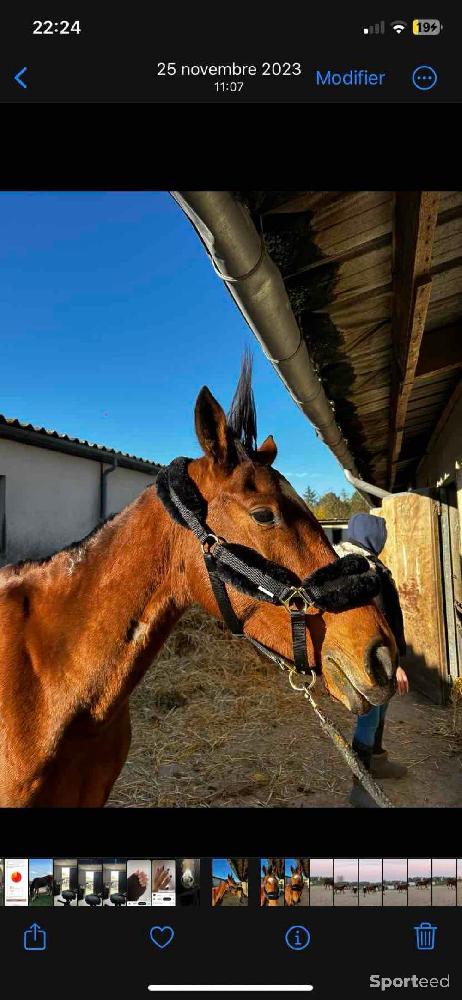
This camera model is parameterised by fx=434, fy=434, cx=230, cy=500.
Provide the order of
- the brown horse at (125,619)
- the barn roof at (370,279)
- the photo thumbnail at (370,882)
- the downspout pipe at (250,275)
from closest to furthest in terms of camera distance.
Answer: the photo thumbnail at (370,882) → the downspout pipe at (250,275) → the brown horse at (125,619) → the barn roof at (370,279)

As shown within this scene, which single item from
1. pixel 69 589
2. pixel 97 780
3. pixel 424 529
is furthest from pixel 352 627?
pixel 424 529

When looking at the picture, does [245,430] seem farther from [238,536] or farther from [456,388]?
[456,388]

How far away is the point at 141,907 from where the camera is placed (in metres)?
1.04

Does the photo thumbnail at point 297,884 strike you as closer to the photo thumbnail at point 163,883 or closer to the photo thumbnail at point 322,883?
the photo thumbnail at point 322,883

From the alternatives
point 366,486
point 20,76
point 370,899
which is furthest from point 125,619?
point 366,486

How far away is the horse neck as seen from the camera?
4.96ft

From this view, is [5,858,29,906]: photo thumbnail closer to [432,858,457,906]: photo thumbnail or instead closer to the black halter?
the black halter

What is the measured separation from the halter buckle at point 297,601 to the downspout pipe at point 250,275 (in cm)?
114

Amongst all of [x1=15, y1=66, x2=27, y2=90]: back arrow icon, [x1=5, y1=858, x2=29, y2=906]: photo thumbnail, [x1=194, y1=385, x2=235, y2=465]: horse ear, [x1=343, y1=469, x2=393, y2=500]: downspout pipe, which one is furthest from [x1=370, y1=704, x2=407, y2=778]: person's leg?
[x1=15, y1=66, x2=27, y2=90]: back arrow icon

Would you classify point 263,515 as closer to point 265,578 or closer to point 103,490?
point 265,578

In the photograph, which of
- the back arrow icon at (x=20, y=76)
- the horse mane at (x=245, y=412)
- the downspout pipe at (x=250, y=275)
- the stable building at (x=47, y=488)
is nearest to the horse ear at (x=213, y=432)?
the horse mane at (x=245, y=412)

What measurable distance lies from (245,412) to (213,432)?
31cm

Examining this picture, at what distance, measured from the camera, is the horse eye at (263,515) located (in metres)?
1.48

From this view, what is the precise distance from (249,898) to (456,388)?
13.8 ft
